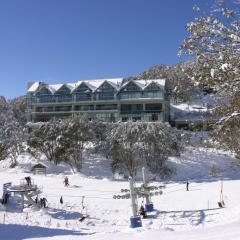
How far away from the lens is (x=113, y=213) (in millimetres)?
28719

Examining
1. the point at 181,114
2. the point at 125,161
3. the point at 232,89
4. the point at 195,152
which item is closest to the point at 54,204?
the point at 125,161

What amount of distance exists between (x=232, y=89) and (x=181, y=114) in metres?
75.0

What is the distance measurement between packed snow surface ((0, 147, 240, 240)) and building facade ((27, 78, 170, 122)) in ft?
85.8

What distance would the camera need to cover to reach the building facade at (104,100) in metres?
72.4

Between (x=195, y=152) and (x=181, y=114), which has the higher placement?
(x=181, y=114)

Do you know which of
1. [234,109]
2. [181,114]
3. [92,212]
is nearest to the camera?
[234,109]

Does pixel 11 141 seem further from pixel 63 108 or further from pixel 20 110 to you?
pixel 20 110

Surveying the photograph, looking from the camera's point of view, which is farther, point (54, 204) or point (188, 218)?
point (54, 204)

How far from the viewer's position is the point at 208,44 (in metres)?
12.0

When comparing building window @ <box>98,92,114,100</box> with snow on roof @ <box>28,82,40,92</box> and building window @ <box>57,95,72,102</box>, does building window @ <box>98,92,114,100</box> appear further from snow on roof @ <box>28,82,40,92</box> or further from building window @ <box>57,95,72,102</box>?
snow on roof @ <box>28,82,40,92</box>

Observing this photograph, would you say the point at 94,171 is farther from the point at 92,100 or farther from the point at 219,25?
the point at 219,25

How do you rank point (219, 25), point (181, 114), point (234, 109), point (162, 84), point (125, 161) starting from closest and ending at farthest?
1. point (219, 25)
2. point (234, 109)
3. point (125, 161)
4. point (162, 84)
5. point (181, 114)

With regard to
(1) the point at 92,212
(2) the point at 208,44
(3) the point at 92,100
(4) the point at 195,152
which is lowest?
(1) the point at 92,212

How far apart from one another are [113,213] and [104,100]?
48.1 m
